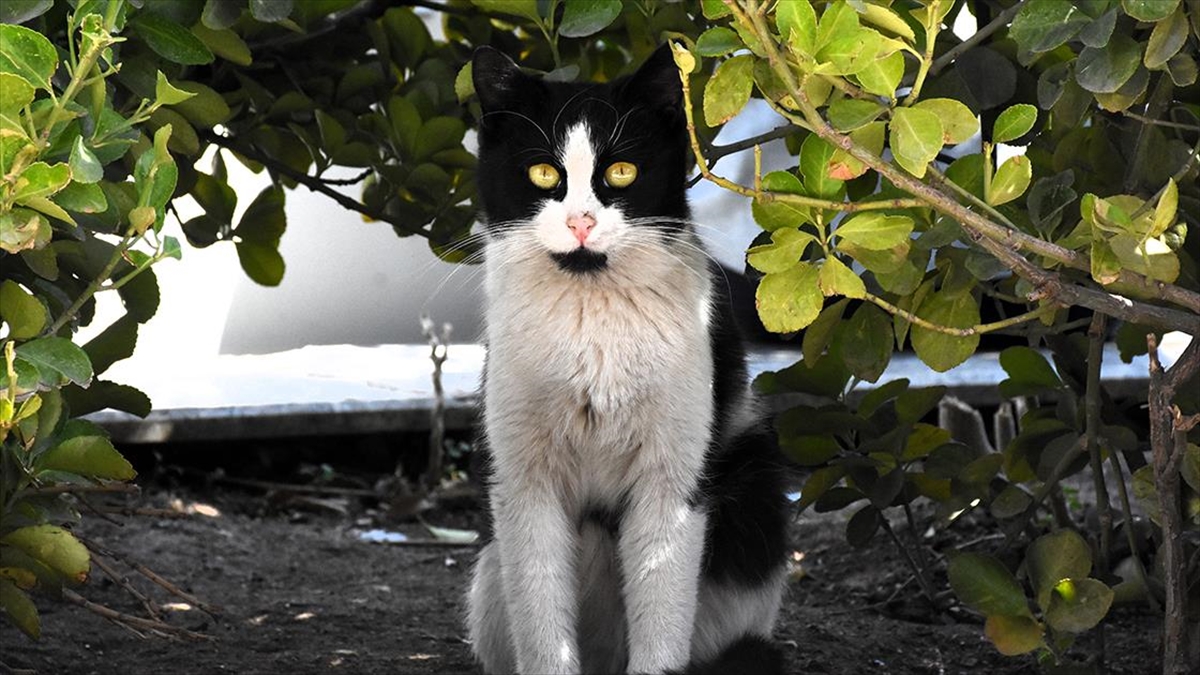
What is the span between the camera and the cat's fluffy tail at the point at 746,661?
207 cm

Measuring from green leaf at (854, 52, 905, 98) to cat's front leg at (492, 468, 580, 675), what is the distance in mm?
884

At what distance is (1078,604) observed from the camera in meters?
1.99

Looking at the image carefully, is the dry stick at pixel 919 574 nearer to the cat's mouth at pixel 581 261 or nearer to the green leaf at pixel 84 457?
the cat's mouth at pixel 581 261

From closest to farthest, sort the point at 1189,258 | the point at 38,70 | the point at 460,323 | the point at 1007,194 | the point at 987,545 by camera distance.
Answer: the point at 38,70
the point at 1007,194
the point at 1189,258
the point at 987,545
the point at 460,323

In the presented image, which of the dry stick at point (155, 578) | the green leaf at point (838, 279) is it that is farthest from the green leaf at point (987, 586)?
the dry stick at point (155, 578)

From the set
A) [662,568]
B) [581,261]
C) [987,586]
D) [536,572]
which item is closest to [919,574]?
[987,586]

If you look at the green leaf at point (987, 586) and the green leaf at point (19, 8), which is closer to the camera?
the green leaf at point (19, 8)

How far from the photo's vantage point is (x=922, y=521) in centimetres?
324

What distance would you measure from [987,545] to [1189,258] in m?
1.14

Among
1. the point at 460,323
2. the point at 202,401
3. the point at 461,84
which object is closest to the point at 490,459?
the point at 461,84

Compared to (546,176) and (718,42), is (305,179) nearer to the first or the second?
(546,176)

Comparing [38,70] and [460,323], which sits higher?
[38,70]

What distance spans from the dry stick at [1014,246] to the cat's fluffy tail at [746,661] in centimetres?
74

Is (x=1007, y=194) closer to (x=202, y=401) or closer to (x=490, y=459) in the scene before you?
(x=490, y=459)
